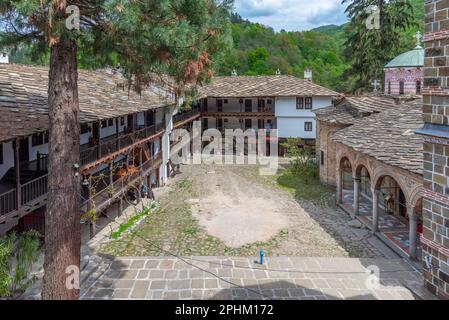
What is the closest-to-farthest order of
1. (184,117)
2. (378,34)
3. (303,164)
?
1. (303,164)
2. (184,117)
3. (378,34)

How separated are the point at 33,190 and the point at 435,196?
11.4 meters

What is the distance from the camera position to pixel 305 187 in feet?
83.9

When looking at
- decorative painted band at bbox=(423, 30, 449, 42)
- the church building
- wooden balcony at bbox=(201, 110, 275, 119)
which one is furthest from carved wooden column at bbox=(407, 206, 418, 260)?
wooden balcony at bbox=(201, 110, 275, 119)

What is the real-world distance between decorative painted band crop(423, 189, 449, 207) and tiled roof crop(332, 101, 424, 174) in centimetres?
314

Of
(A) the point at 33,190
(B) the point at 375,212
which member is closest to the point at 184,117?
(B) the point at 375,212

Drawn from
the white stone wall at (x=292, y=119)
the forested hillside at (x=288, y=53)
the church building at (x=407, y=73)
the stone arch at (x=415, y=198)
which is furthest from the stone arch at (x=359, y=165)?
the forested hillside at (x=288, y=53)

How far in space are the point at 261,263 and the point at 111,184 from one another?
296 inches

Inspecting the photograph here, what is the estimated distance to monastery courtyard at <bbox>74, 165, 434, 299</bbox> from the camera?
37.7 ft

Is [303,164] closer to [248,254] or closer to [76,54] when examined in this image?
[248,254]

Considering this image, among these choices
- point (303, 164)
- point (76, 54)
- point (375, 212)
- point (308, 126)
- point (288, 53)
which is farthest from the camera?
point (288, 53)

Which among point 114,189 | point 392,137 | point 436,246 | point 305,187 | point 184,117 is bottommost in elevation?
point 305,187

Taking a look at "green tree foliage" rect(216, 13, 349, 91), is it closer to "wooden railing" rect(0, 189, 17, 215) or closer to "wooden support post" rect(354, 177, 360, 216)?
"wooden support post" rect(354, 177, 360, 216)

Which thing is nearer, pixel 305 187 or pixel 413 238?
pixel 413 238
